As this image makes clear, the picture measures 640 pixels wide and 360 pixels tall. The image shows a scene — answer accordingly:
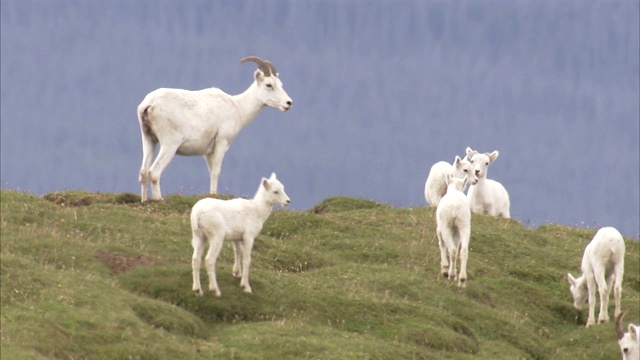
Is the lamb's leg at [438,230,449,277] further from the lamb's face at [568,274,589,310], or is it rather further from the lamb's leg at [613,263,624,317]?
the lamb's leg at [613,263,624,317]

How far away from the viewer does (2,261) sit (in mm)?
23625

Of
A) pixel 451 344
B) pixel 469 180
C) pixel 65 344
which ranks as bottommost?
pixel 65 344

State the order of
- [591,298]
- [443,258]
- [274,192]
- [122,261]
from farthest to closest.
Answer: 1. [591,298]
2. [443,258]
3. [122,261]
4. [274,192]

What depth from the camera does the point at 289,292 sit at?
26.0 metres

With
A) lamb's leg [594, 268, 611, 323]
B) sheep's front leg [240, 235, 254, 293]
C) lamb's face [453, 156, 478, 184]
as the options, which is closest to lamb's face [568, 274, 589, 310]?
lamb's leg [594, 268, 611, 323]

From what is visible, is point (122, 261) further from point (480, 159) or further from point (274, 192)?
point (480, 159)

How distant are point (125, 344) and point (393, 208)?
1619cm

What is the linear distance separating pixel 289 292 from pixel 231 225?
263 centimetres

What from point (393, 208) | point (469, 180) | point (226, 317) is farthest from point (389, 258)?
point (226, 317)

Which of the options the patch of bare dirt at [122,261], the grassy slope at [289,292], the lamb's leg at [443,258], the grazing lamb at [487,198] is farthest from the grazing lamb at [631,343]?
the grazing lamb at [487,198]

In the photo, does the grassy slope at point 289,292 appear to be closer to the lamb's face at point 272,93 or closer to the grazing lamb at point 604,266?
the grazing lamb at point 604,266

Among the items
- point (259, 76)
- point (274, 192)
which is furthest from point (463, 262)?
point (259, 76)

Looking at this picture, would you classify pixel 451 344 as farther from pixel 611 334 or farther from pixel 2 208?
pixel 2 208

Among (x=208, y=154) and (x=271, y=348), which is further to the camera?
(x=208, y=154)
